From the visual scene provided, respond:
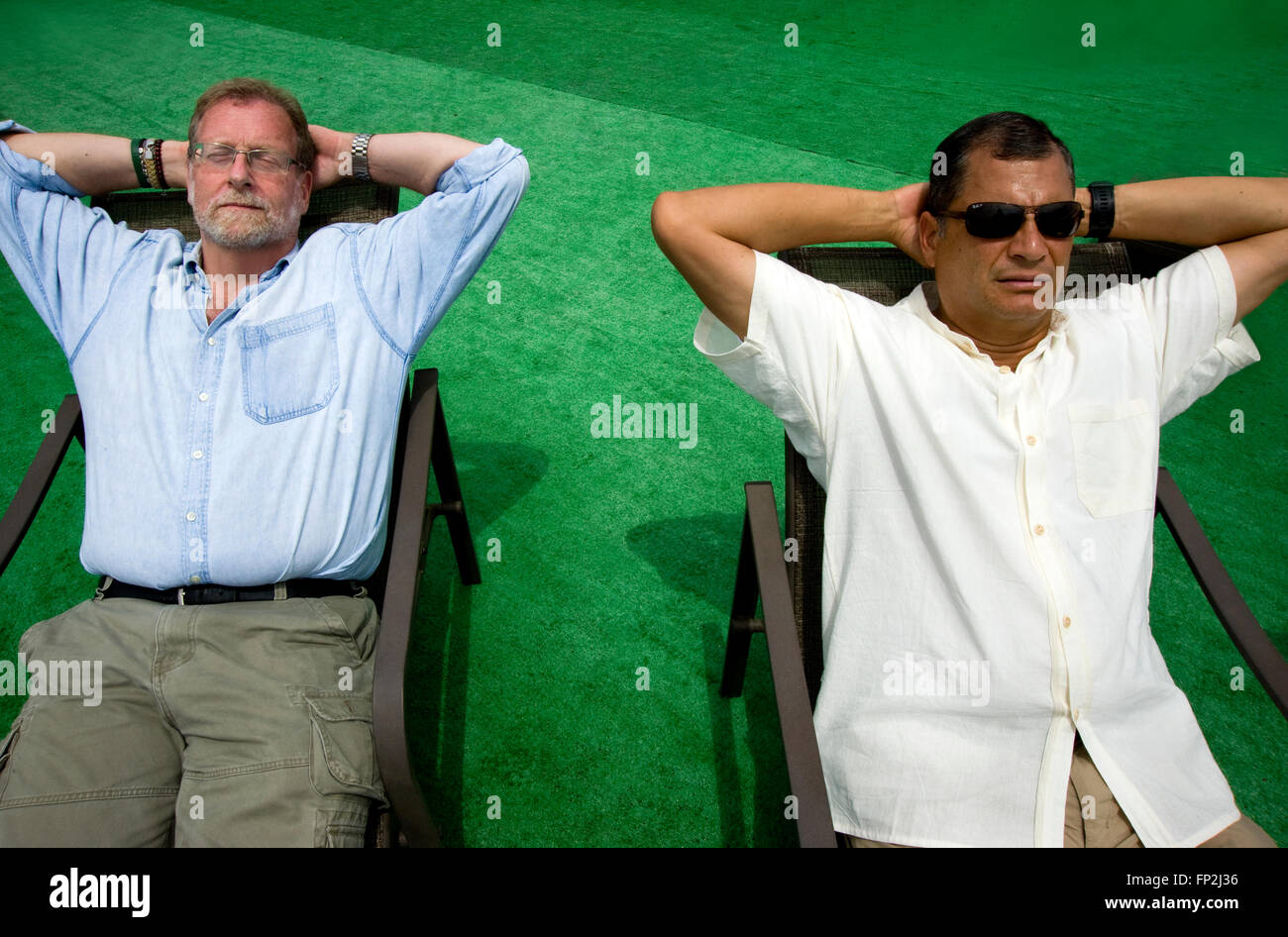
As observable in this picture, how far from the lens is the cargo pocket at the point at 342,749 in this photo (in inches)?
64.5

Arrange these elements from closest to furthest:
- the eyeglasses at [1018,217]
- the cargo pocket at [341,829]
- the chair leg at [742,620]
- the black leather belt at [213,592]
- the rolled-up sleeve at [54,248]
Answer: the cargo pocket at [341,829]
the eyeglasses at [1018,217]
the black leather belt at [213,592]
the rolled-up sleeve at [54,248]
the chair leg at [742,620]

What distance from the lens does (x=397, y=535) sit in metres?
1.90

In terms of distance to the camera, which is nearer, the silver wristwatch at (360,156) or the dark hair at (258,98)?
the dark hair at (258,98)

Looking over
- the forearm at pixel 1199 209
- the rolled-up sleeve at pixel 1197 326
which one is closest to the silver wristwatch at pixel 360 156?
the forearm at pixel 1199 209

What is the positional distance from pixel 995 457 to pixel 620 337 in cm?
197

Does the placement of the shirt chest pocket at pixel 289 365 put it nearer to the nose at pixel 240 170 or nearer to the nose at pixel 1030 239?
the nose at pixel 240 170

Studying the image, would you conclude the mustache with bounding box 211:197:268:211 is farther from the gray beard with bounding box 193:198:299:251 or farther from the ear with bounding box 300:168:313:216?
the ear with bounding box 300:168:313:216

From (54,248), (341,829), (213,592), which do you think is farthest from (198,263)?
(341,829)

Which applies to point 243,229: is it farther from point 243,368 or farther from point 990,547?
point 990,547

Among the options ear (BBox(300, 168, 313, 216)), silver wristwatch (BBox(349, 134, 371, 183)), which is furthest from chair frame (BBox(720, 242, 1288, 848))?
ear (BBox(300, 168, 313, 216))

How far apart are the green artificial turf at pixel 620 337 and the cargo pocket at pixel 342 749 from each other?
1.76ft
